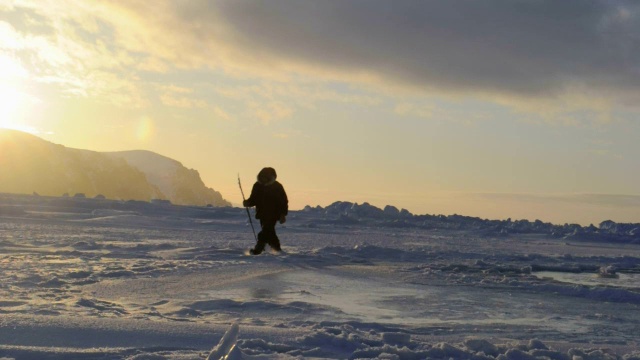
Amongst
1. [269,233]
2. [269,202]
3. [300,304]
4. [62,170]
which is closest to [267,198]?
[269,202]

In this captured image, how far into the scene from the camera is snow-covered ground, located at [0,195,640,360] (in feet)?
13.1

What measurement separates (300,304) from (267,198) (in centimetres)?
574

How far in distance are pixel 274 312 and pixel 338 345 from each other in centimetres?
145

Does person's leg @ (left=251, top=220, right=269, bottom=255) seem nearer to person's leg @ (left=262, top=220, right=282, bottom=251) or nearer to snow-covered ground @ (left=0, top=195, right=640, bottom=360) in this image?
person's leg @ (left=262, top=220, right=282, bottom=251)

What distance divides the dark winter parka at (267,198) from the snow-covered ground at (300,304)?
90cm

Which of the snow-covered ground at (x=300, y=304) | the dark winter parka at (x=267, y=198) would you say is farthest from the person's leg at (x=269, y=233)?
the snow-covered ground at (x=300, y=304)

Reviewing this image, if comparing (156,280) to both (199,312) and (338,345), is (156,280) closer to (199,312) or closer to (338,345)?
(199,312)

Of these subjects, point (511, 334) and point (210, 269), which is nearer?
point (511, 334)

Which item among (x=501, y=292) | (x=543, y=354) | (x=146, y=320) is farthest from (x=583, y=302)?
(x=146, y=320)

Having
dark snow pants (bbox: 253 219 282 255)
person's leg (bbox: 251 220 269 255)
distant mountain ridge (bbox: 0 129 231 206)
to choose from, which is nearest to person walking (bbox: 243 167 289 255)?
dark snow pants (bbox: 253 219 282 255)

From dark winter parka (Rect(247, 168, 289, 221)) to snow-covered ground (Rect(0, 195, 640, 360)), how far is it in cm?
90

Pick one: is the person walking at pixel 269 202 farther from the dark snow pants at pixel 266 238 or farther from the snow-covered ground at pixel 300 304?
the snow-covered ground at pixel 300 304

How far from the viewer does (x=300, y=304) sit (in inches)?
236

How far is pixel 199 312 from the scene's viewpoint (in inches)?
213
